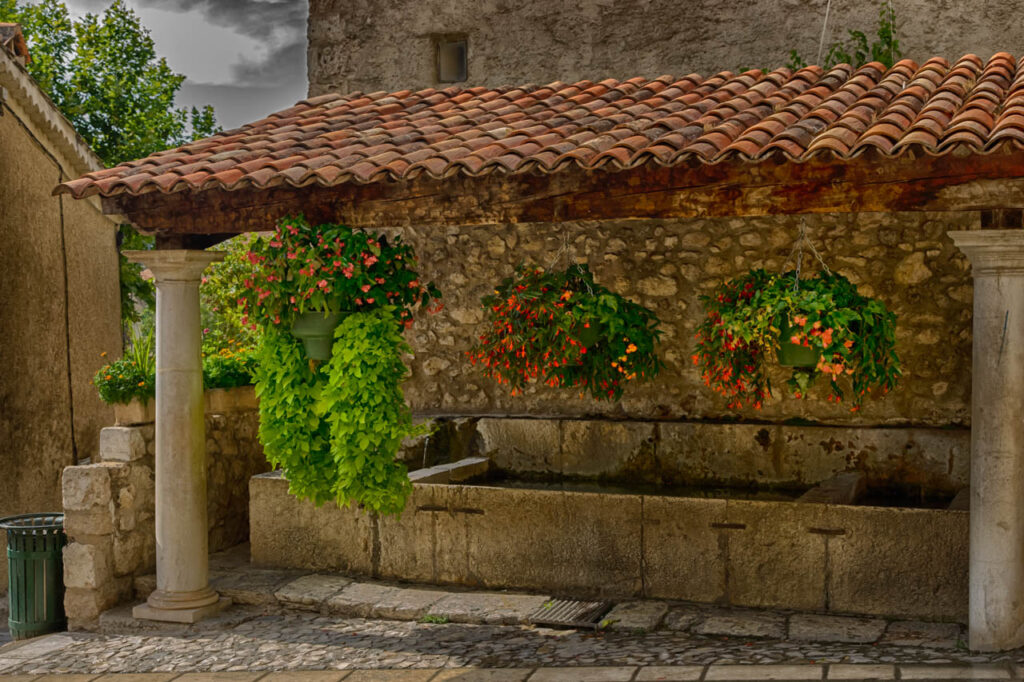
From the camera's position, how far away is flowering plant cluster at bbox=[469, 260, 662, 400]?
6445 mm

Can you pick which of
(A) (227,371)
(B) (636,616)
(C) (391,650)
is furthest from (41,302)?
(B) (636,616)

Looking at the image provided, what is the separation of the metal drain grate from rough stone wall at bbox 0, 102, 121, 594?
18.7 feet

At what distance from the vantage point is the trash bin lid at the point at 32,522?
739cm

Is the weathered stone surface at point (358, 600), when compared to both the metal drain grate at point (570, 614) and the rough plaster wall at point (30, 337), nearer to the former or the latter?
the metal drain grate at point (570, 614)

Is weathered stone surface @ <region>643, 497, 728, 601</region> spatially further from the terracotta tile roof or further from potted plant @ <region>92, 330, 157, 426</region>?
potted plant @ <region>92, 330, 157, 426</region>

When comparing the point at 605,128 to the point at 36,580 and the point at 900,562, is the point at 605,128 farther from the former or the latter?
the point at 36,580

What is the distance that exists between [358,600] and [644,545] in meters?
1.74

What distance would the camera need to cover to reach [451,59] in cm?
987

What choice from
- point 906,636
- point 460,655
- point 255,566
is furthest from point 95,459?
point 906,636

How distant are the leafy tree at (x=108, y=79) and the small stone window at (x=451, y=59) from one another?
775cm

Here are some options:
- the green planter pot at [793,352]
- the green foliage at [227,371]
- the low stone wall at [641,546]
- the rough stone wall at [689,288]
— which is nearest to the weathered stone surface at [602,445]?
the rough stone wall at [689,288]

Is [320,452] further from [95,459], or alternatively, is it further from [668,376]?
[95,459]

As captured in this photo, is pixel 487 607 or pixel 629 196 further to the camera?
pixel 487 607

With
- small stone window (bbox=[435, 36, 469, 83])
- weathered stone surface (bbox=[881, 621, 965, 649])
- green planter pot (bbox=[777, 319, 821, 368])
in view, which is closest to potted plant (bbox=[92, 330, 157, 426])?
small stone window (bbox=[435, 36, 469, 83])
